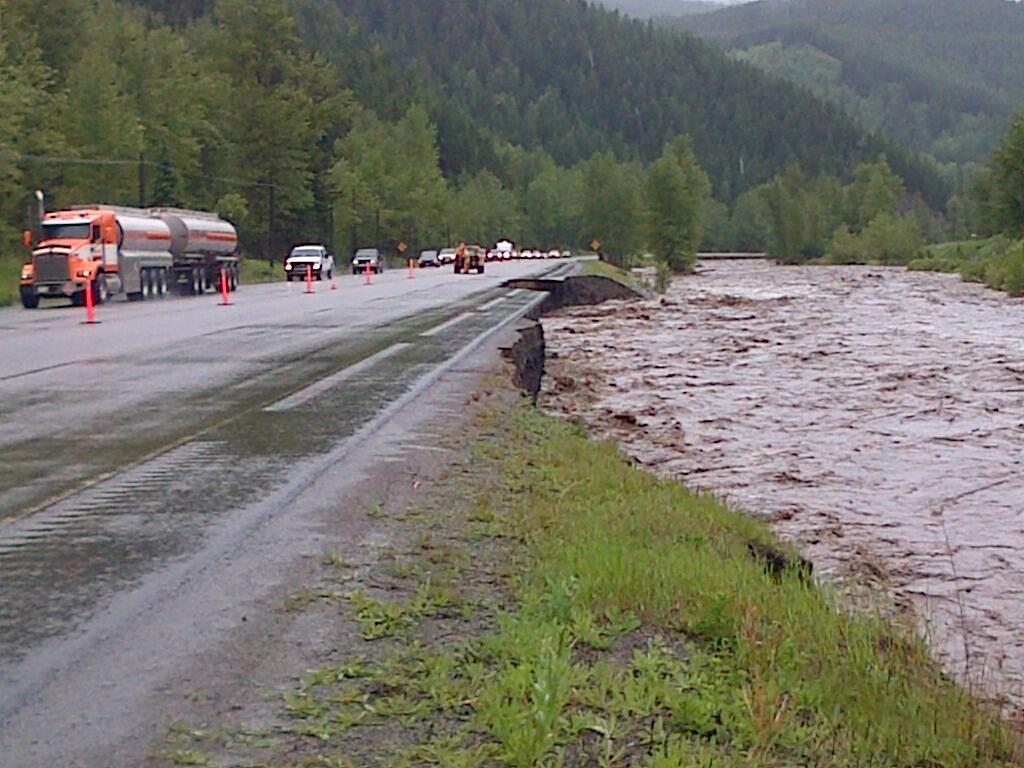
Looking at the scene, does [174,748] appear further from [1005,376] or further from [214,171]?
[214,171]

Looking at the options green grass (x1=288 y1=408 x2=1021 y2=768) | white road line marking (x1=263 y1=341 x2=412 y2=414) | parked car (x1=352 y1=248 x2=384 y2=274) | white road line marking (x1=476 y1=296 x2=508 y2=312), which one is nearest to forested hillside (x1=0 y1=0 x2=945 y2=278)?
parked car (x1=352 y1=248 x2=384 y2=274)

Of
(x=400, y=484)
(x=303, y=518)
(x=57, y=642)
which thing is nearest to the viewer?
(x=57, y=642)

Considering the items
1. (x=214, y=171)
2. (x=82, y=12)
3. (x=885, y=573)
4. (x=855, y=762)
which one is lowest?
(x=885, y=573)

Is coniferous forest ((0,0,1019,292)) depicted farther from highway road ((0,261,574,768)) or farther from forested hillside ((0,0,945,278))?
highway road ((0,261,574,768))

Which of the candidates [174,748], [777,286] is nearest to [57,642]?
[174,748]

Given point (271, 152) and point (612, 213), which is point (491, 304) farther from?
point (612, 213)

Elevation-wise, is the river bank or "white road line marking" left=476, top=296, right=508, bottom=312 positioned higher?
"white road line marking" left=476, top=296, right=508, bottom=312

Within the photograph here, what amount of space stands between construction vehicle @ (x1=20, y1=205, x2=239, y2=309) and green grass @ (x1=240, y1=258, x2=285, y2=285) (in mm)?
18140

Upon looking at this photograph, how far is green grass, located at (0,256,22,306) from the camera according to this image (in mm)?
45906

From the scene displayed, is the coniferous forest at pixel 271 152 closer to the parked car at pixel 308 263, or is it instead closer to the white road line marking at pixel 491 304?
the parked car at pixel 308 263

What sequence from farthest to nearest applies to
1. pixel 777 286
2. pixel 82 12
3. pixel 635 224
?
1. pixel 635 224
2. pixel 82 12
3. pixel 777 286

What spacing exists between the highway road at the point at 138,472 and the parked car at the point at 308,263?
144 feet

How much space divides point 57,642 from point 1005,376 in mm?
22948

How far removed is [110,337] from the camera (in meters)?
25.9
